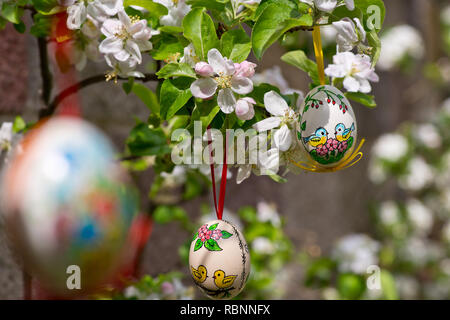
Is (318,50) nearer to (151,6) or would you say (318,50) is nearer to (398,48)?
(151,6)

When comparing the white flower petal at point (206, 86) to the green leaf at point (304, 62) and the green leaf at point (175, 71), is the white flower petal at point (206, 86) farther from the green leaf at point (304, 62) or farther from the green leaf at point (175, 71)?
the green leaf at point (304, 62)

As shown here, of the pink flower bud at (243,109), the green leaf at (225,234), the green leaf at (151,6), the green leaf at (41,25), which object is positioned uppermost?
the green leaf at (41,25)

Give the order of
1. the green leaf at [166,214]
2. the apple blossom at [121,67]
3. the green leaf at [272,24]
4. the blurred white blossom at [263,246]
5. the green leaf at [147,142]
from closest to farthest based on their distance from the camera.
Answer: the green leaf at [272,24] → the apple blossom at [121,67] → the green leaf at [147,142] → the green leaf at [166,214] → the blurred white blossom at [263,246]

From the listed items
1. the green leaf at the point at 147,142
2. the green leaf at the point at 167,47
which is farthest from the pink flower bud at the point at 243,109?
the green leaf at the point at 147,142

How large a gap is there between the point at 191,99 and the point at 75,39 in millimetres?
262

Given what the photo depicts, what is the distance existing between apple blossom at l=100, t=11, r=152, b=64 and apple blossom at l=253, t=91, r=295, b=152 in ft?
0.59

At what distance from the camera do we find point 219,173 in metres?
0.66

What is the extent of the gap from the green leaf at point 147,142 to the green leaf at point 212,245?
8.7 inches

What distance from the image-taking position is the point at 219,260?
53cm

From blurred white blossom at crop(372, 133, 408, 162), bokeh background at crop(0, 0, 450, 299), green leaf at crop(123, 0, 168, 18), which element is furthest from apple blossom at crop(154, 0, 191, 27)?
blurred white blossom at crop(372, 133, 408, 162)

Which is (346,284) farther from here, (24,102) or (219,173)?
(24,102)

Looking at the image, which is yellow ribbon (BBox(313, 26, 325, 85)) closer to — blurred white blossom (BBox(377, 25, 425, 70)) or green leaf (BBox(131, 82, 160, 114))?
green leaf (BBox(131, 82, 160, 114))

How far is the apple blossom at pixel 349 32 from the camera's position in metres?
0.50

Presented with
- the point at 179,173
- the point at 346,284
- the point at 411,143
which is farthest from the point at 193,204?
the point at 411,143
